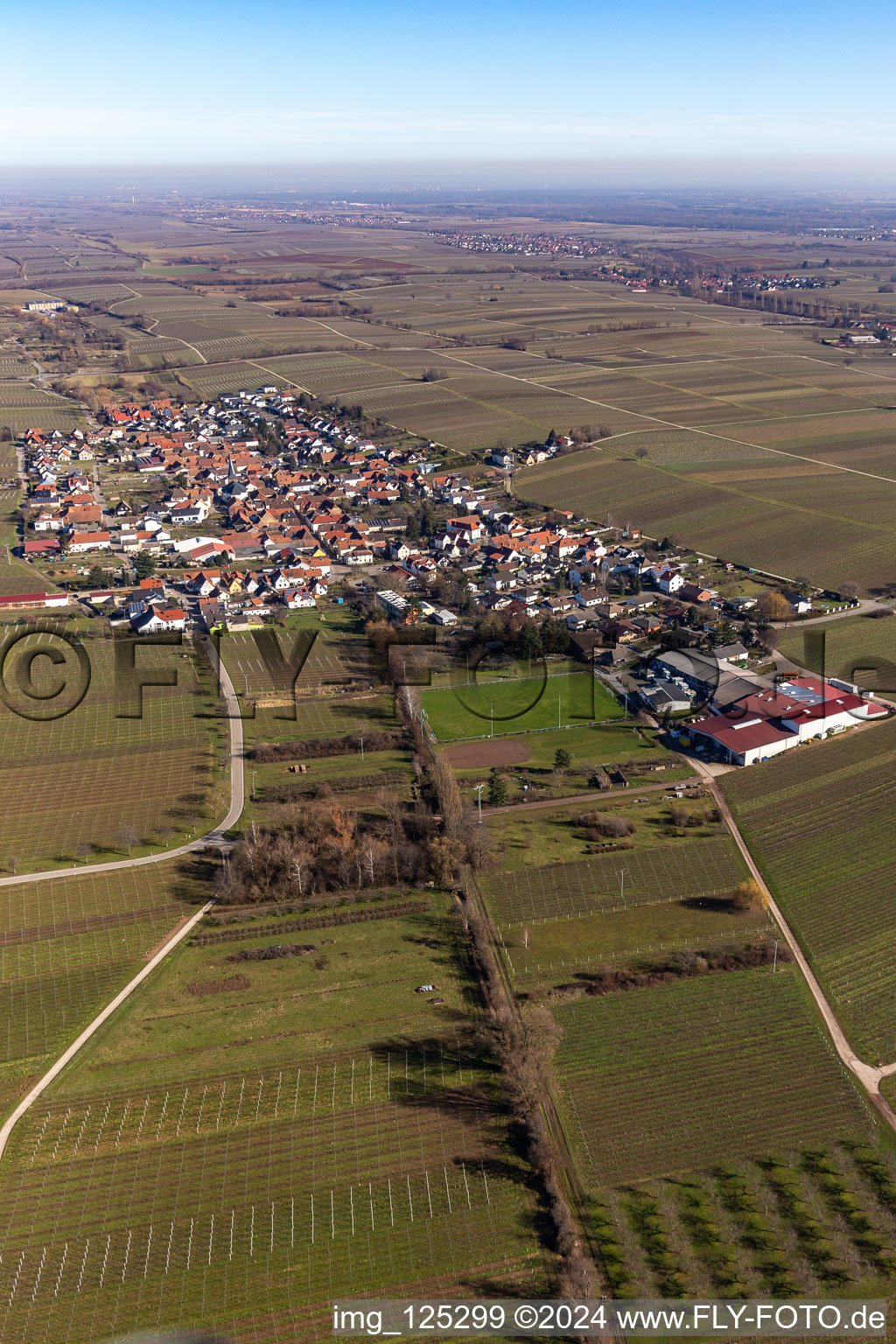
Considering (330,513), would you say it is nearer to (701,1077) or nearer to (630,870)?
(630,870)

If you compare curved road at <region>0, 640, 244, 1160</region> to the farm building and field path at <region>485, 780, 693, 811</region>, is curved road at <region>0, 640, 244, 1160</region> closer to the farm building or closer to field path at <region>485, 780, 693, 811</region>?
field path at <region>485, 780, 693, 811</region>

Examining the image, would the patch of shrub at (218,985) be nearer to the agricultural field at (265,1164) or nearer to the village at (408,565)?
the agricultural field at (265,1164)

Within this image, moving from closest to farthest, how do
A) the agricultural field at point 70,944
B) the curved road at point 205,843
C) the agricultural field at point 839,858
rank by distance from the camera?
the agricultural field at point 70,944, the agricultural field at point 839,858, the curved road at point 205,843

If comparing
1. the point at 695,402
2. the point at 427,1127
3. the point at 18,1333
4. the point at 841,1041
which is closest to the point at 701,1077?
the point at 841,1041

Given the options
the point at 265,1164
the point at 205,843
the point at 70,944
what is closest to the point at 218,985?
the point at 70,944

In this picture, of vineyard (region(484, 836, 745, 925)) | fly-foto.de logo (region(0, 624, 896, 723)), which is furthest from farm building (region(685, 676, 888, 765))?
vineyard (region(484, 836, 745, 925))

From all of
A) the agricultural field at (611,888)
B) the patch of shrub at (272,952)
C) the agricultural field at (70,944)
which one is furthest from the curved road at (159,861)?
the agricultural field at (611,888)
